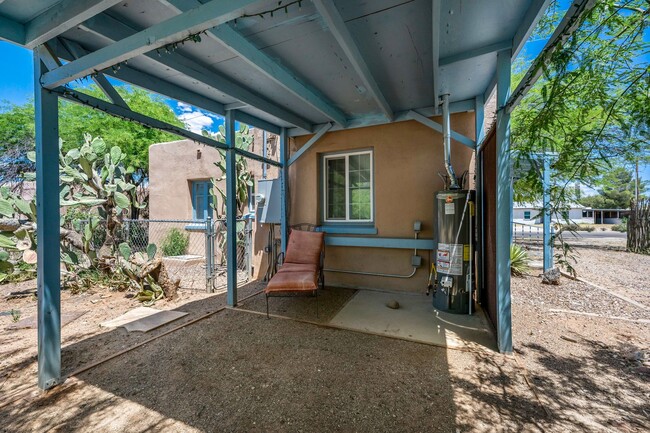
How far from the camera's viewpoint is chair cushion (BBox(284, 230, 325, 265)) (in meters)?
4.31

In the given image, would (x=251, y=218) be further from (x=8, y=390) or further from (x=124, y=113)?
(x=8, y=390)

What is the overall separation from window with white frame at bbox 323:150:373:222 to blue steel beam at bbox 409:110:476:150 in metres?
0.95

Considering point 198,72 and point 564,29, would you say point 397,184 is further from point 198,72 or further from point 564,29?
point 198,72

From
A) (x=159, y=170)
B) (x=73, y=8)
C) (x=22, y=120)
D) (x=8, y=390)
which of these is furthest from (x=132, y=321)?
(x=22, y=120)

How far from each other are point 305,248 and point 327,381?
2.31 meters

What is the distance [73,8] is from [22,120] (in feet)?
43.8

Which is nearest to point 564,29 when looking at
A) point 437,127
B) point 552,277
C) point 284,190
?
point 437,127

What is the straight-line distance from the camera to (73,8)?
72.1 inches

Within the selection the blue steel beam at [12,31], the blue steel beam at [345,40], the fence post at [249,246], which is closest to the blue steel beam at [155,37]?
the blue steel beam at [12,31]

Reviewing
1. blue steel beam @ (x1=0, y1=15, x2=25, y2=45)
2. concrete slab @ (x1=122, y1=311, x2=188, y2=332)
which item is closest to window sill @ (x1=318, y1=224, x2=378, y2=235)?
concrete slab @ (x1=122, y1=311, x2=188, y2=332)

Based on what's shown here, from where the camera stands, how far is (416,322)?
11.0 ft

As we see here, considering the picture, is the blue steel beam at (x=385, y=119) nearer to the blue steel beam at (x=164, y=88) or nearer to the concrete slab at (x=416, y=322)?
the blue steel beam at (x=164, y=88)

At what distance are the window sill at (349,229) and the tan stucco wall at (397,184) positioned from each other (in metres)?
0.13

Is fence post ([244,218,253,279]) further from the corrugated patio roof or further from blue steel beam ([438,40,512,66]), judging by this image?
blue steel beam ([438,40,512,66])
